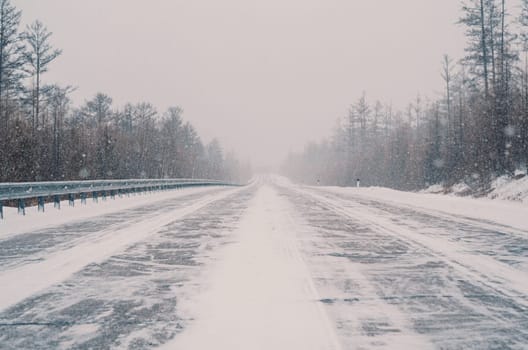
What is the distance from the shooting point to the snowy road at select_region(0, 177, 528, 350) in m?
3.72

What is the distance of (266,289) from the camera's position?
5.21m

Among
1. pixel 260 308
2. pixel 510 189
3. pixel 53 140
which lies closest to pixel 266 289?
pixel 260 308

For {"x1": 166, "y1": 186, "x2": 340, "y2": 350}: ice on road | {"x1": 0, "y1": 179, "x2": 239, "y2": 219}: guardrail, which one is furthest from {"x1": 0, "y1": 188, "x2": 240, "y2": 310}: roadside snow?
{"x1": 0, "y1": 179, "x2": 239, "y2": 219}: guardrail

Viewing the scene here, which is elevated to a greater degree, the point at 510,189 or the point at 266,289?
the point at 510,189

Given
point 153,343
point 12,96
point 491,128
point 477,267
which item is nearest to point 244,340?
point 153,343

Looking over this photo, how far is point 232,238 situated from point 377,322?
5.50 m

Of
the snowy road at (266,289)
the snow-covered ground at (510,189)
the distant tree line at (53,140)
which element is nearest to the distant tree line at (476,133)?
the snow-covered ground at (510,189)

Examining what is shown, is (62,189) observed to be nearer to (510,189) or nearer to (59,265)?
(59,265)

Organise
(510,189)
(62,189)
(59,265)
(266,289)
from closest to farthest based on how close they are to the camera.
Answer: (266,289)
(59,265)
(62,189)
(510,189)

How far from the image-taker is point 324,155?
14612 centimetres

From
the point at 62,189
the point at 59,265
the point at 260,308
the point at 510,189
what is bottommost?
the point at 260,308

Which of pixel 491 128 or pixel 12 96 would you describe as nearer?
pixel 491 128

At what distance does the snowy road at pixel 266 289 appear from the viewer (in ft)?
12.2

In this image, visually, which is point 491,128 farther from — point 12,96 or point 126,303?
point 12,96
